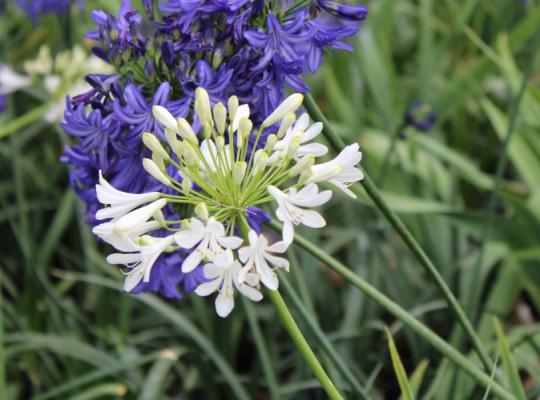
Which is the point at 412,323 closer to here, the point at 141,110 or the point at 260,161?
the point at 260,161

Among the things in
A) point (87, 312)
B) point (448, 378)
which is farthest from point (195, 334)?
point (87, 312)

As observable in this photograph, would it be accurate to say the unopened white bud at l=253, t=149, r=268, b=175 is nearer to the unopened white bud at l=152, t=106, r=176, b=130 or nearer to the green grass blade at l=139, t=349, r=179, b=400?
the unopened white bud at l=152, t=106, r=176, b=130

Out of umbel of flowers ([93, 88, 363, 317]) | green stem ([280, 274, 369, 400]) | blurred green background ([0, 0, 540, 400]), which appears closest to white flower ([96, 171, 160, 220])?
umbel of flowers ([93, 88, 363, 317])

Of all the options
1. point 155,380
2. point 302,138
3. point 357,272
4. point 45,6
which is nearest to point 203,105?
point 302,138

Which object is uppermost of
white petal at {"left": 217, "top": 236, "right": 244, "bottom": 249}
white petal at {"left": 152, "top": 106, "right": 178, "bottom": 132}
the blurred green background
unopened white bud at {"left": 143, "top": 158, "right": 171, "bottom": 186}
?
white petal at {"left": 152, "top": 106, "right": 178, "bottom": 132}

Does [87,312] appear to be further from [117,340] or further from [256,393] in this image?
[256,393]
